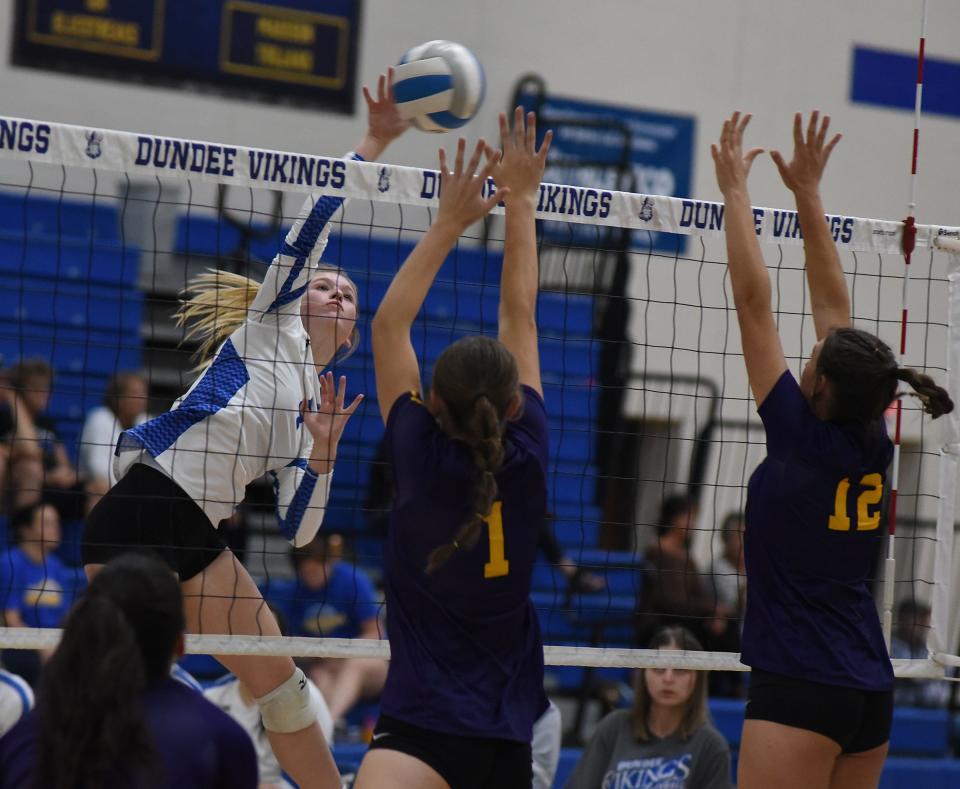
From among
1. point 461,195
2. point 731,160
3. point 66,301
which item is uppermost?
point 731,160

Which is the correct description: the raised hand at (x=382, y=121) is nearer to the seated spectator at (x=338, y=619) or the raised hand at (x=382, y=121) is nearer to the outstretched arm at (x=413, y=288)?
the outstretched arm at (x=413, y=288)

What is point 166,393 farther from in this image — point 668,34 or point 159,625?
point 159,625

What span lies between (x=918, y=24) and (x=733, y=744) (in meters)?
6.96


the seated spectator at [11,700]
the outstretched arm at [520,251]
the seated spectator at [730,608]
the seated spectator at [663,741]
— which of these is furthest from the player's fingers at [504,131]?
the seated spectator at [730,608]

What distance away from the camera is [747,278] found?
367 cm

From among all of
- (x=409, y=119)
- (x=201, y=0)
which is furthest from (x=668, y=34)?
(x=409, y=119)

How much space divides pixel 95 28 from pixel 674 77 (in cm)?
474

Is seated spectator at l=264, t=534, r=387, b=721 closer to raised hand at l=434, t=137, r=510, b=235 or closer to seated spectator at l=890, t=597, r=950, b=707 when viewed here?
seated spectator at l=890, t=597, r=950, b=707

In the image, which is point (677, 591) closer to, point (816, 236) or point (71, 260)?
point (71, 260)

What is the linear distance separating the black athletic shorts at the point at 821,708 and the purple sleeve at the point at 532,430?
937 mm

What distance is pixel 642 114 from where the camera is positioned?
452 inches

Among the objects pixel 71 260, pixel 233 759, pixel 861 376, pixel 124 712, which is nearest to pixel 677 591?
pixel 71 260

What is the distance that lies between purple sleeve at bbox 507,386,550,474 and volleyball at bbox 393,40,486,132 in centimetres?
156

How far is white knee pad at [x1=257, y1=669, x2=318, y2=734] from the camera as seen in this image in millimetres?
4273
